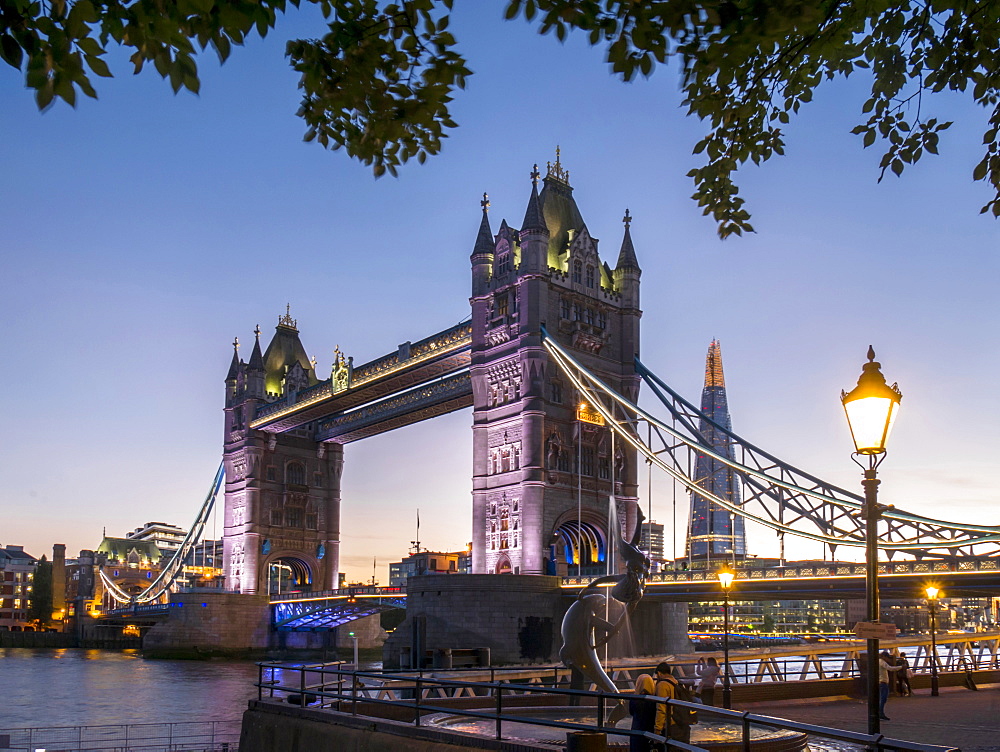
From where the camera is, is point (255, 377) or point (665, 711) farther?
point (255, 377)

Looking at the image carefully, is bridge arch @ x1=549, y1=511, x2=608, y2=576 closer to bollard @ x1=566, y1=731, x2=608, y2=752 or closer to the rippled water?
the rippled water

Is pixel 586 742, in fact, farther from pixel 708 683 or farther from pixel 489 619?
pixel 489 619

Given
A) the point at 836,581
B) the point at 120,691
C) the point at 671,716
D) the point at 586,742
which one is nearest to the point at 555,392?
the point at 836,581

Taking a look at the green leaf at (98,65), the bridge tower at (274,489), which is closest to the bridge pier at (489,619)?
the bridge tower at (274,489)

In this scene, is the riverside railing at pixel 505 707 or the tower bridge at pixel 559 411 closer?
the riverside railing at pixel 505 707

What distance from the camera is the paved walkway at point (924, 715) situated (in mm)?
16969

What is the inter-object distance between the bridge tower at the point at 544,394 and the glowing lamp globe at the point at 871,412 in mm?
45188

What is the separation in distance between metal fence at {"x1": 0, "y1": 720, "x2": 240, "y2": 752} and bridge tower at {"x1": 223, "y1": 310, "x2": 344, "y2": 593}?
50.0 metres

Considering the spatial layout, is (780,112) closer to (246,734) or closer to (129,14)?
(129,14)

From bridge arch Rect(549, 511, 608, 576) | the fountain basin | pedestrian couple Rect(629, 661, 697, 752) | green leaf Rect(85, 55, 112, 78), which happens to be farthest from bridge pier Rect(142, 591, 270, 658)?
green leaf Rect(85, 55, 112, 78)

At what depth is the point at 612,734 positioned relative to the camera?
39.3 feet

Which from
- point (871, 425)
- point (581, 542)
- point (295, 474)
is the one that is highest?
point (295, 474)

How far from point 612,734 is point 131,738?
84.8 ft

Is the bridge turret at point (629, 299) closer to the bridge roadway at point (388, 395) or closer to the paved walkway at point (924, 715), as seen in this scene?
the bridge roadway at point (388, 395)
